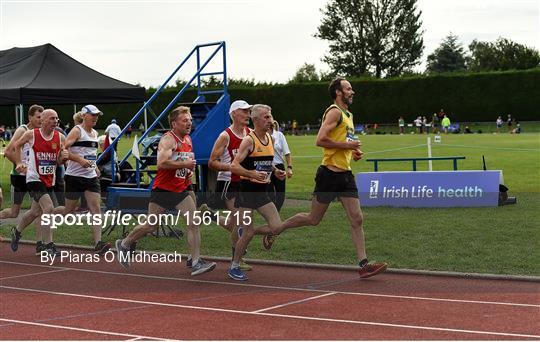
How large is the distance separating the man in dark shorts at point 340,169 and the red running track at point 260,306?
1.62 feet

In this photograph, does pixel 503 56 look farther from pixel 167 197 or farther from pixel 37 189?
pixel 167 197

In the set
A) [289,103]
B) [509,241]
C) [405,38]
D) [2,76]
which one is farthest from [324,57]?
[509,241]

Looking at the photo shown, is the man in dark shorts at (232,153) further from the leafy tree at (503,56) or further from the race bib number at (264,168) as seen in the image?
the leafy tree at (503,56)

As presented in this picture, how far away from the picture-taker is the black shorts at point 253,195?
10609 mm

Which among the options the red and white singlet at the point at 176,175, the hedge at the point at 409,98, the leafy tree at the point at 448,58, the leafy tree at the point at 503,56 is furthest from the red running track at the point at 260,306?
the leafy tree at the point at 448,58

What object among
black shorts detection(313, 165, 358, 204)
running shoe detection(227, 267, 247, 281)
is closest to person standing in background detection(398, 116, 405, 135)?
black shorts detection(313, 165, 358, 204)

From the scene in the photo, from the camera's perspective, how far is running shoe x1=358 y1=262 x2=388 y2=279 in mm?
10273

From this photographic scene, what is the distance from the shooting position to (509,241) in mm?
12859

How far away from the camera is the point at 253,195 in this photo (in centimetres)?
A: 1063

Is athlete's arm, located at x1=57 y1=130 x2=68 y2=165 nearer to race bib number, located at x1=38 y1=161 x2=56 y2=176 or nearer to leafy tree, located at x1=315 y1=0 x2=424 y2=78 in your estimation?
race bib number, located at x1=38 y1=161 x2=56 y2=176

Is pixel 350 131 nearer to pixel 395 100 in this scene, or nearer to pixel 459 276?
pixel 459 276

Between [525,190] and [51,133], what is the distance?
11.9 metres

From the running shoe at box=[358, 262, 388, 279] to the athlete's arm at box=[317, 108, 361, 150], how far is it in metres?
1.25

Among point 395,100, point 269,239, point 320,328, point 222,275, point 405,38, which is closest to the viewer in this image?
point 320,328
